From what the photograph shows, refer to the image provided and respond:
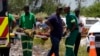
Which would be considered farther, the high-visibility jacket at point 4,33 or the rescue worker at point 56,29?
the rescue worker at point 56,29

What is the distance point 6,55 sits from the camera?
536 inches

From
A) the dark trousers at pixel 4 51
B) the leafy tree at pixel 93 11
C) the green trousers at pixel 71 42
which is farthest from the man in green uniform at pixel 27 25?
the leafy tree at pixel 93 11

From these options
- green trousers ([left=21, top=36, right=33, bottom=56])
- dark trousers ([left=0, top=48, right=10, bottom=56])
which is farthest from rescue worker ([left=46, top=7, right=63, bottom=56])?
dark trousers ([left=0, top=48, right=10, bottom=56])

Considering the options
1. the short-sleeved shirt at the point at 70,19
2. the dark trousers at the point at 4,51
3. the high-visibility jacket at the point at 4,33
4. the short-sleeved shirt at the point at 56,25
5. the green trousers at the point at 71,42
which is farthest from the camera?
the green trousers at the point at 71,42

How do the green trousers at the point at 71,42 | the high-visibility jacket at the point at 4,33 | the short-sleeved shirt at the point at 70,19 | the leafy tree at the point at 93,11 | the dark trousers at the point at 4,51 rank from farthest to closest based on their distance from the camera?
the leafy tree at the point at 93,11 < the green trousers at the point at 71,42 < the short-sleeved shirt at the point at 70,19 < the dark trousers at the point at 4,51 < the high-visibility jacket at the point at 4,33

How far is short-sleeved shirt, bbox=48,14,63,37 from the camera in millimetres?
13805

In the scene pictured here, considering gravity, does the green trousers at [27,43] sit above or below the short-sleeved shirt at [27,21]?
below

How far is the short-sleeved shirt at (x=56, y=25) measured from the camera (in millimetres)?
13805

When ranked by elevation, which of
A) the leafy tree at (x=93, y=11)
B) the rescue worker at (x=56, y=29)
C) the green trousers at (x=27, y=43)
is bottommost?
the leafy tree at (x=93, y=11)

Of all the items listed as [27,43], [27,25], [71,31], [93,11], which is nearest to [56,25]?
[71,31]

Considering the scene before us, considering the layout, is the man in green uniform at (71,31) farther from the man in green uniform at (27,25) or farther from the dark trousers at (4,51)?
the dark trousers at (4,51)

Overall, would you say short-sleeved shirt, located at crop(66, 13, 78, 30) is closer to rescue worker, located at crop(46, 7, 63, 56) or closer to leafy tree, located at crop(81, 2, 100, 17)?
rescue worker, located at crop(46, 7, 63, 56)

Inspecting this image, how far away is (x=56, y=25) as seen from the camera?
13906 mm

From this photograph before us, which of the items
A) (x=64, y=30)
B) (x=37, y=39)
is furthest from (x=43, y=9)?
(x=64, y=30)
